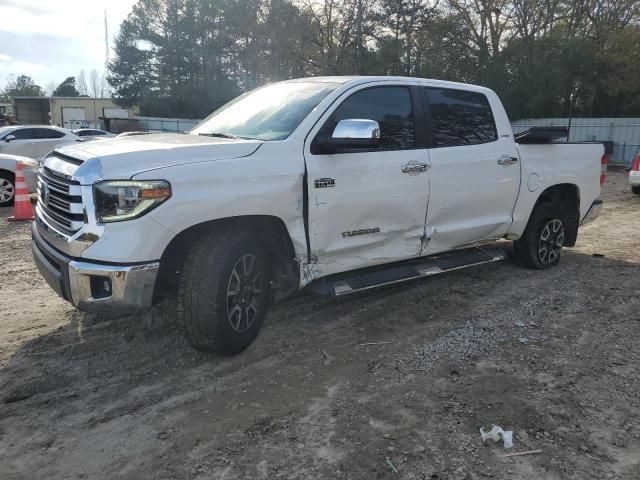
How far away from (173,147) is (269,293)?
50.4 inches

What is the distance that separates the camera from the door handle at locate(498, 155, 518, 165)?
545cm

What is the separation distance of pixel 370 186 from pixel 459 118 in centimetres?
150

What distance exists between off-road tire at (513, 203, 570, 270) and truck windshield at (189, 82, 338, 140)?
9.83 feet

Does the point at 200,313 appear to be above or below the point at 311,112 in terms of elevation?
below

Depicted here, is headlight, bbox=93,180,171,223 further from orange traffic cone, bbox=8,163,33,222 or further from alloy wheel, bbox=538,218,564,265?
orange traffic cone, bbox=8,163,33,222

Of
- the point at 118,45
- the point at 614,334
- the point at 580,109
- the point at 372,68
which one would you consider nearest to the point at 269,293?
the point at 614,334

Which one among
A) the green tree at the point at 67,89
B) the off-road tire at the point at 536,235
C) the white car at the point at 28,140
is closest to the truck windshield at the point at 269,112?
the off-road tire at the point at 536,235

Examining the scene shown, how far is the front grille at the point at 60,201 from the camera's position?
338 cm

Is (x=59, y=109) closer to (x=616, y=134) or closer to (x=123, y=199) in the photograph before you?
(x=616, y=134)

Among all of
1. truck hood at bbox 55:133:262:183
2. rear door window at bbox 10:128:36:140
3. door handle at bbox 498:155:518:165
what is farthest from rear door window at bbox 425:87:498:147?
rear door window at bbox 10:128:36:140

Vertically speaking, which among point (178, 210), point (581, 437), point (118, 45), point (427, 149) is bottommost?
point (581, 437)

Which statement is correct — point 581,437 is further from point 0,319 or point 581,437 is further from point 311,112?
point 0,319

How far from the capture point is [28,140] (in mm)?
14938

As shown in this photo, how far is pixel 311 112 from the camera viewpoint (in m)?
4.16
